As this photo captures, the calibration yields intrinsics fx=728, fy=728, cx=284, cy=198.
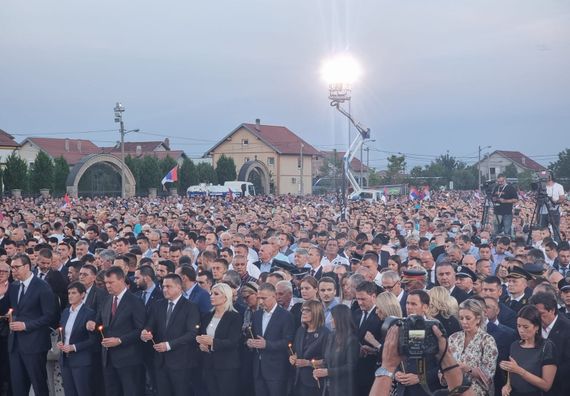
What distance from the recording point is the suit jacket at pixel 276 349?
7684 millimetres

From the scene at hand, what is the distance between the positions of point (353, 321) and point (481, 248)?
5.48 m

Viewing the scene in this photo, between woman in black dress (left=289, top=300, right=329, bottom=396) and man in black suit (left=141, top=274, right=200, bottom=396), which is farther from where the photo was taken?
man in black suit (left=141, top=274, right=200, bottom=396)

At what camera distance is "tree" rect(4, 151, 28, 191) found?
162 feet

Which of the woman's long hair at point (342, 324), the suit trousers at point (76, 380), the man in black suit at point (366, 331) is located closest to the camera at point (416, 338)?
the woman's long hair at point (342, 324)

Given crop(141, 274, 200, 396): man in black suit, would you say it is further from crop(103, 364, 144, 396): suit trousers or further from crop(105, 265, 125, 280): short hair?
crop(105, 265, 125, 280): short hair

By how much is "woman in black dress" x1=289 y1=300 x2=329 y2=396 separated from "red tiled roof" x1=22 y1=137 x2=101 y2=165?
82450 millimetres

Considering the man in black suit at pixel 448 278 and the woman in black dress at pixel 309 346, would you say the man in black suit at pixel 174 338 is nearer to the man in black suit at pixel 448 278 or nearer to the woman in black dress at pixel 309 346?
the woman in black dress at pixel 309 346

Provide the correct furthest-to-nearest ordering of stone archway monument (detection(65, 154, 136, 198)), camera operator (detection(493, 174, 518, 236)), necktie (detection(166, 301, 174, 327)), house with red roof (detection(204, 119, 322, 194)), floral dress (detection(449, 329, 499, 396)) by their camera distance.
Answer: house with red roof (detection(204, 119, 322, 194)), stone archway monument (detection(65, 154, 136, 198)), camera operator (detection(493, 174, 518, 236)), necktie (detection(166, 301, 174, 327)), floral dress (detection(449, 329, 499, 396))

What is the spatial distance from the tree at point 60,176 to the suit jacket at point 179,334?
46733 millimetres

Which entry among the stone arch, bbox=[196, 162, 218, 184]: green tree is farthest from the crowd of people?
bbox=[196, 162, 218, 184]: green tree

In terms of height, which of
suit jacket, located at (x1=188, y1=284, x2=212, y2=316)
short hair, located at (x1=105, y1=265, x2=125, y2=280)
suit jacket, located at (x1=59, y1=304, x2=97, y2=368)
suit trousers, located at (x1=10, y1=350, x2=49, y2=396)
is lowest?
suit trousers, located at (x1=10, y1=350, x2=49, y2=396)

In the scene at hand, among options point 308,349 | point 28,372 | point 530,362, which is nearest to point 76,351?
point 28,372

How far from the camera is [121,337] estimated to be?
8.23 m

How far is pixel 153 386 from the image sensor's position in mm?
9000
